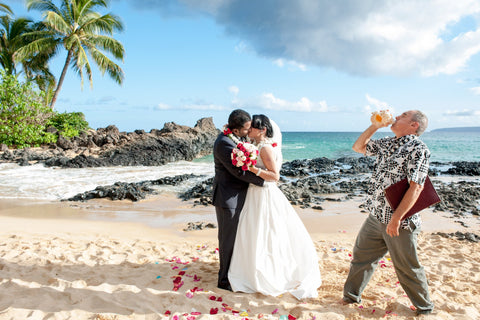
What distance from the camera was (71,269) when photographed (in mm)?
4586

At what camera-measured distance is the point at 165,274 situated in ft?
14.8

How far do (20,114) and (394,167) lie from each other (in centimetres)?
2506

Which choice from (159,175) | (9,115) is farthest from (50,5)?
(159,175)

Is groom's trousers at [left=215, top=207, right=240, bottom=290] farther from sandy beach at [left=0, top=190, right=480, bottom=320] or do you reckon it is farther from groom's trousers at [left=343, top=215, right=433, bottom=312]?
groom's trousers at [left=343, top=215, right=433, bottom=312]

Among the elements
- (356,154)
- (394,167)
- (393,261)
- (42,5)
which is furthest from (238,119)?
(356,154)

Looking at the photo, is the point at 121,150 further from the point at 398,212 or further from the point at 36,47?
the point at 398,212

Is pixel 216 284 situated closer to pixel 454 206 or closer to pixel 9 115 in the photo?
pixel 454 206

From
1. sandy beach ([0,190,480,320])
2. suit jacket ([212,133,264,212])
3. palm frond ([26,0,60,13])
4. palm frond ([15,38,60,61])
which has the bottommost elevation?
sandy beach ([0,190,480,320])

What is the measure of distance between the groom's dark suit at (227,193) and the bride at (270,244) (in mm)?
76

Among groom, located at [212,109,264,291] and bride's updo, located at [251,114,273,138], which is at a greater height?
bride's updo, located at [251,114,273,138]

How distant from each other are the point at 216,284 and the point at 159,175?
12865 mm

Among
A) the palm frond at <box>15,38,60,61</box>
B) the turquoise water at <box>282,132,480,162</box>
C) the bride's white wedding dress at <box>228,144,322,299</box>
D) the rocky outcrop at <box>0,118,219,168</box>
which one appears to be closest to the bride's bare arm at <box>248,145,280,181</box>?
the bride's white wedding dress at <box>228,144,322,299</box>

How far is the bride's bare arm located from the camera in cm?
362

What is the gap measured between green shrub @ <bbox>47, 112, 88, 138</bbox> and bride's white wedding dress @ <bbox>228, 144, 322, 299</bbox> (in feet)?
80.5
